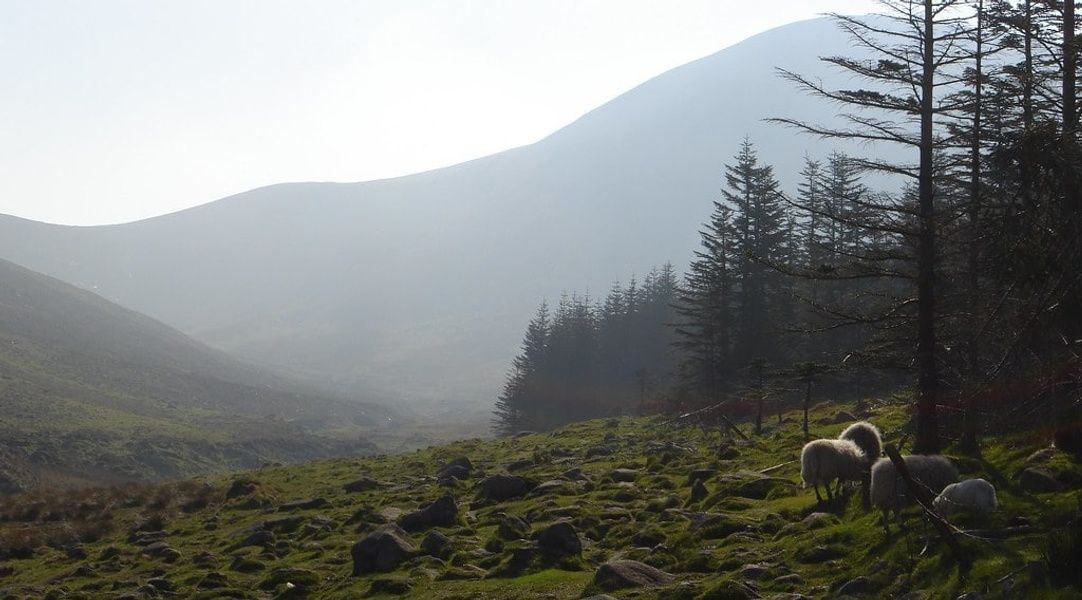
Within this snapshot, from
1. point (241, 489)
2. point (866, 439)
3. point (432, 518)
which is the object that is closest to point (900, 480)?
point (866, 439)

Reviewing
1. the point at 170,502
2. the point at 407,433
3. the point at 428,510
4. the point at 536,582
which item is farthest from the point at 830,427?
the point at 407,433

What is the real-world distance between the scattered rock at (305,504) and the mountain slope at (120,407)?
41.5 m

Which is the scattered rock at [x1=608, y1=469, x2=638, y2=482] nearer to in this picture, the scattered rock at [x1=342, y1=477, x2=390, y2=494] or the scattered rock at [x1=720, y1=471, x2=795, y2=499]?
the scattered rock at [x1=720, y1=471, x2=795, y2=499]

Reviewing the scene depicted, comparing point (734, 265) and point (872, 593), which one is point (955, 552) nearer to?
point (872, 593)

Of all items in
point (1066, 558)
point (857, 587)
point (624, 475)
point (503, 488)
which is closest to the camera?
point (1066, 558)

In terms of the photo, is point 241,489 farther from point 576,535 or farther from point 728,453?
point 576,535

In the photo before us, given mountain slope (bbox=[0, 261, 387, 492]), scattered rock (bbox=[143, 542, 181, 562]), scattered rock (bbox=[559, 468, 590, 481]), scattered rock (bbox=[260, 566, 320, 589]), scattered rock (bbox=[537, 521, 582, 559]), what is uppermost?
scattered rock (bbox=[537, 521, 582, 559])

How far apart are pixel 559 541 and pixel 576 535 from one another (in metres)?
0.57

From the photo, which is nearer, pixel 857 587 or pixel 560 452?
pixel 857 587

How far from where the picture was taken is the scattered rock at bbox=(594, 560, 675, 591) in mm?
16281

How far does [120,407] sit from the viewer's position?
4611 inches

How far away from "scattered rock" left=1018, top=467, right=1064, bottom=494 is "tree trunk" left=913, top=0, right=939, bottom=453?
156 inches

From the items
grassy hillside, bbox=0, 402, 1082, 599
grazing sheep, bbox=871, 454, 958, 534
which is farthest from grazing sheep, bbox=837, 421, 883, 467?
grazing sheep, bbox=871, 454, 958, 534

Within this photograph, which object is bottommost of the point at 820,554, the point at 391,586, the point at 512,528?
the point at 391,586
